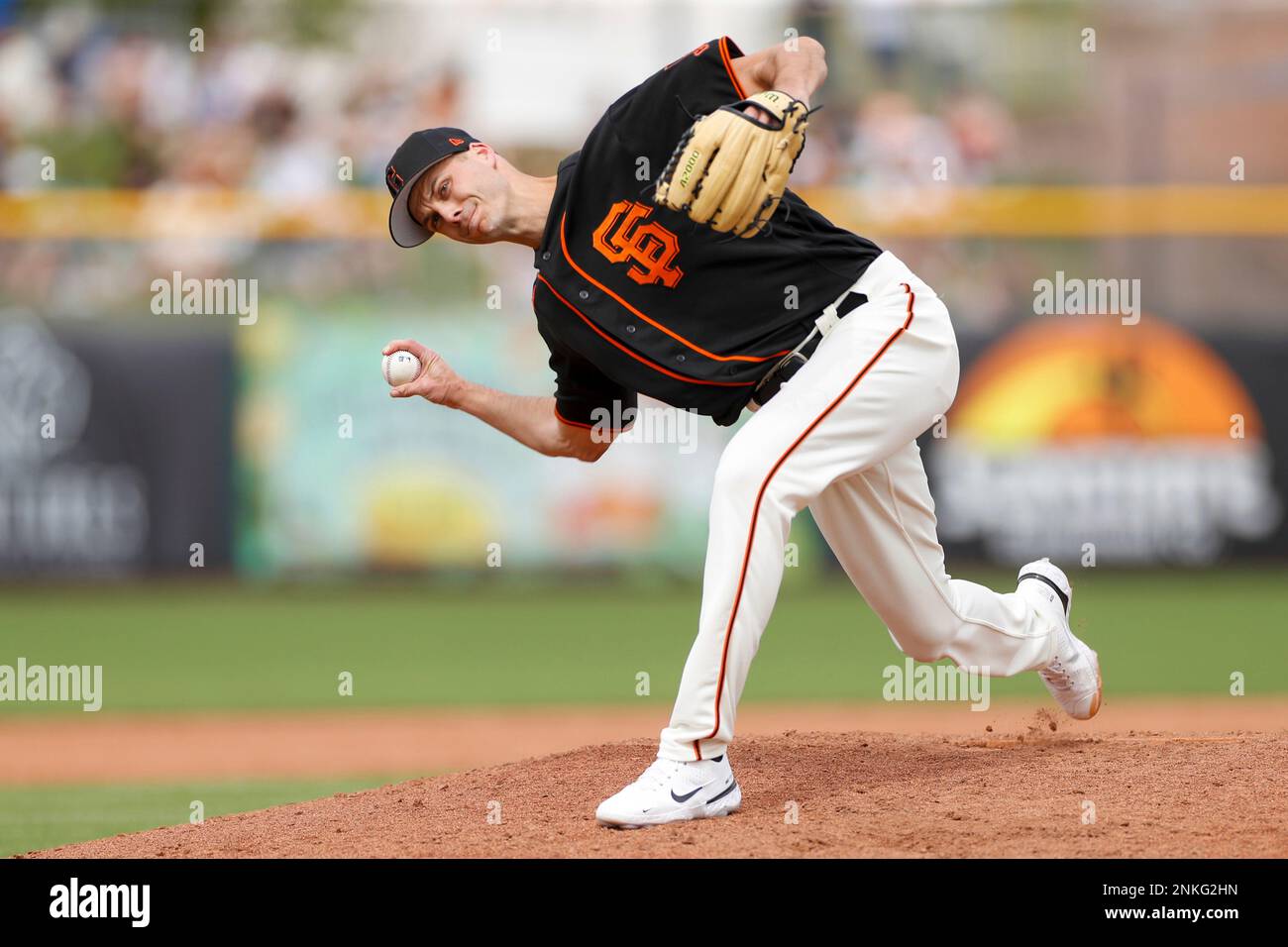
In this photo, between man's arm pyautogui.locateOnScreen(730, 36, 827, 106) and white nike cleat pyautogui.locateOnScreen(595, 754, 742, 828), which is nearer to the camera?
white nike cleat pyautogui.locateOnScreen(595, 754, 742, 828)

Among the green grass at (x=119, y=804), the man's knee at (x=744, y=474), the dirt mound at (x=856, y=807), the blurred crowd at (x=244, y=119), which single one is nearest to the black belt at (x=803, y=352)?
the man's knee at (x=744, y=474)

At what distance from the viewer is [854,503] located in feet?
13.8

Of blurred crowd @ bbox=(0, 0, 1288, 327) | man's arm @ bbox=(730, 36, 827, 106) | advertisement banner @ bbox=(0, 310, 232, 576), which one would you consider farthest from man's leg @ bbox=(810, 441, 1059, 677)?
advertisement banner @ bbox=(0, 310, 232, 576)

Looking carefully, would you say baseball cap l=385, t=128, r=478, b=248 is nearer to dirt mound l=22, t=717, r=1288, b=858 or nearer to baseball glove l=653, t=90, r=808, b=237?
baseball glove l=653, t=90, r=808, b=237

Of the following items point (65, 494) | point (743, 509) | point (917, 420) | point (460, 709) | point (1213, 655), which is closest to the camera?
point (743, 509)

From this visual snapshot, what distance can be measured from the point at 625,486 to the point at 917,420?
7709 millimetres

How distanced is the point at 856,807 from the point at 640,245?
60.4 inches

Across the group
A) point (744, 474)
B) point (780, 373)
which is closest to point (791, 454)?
point (744, 474)

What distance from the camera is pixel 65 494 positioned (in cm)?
1134

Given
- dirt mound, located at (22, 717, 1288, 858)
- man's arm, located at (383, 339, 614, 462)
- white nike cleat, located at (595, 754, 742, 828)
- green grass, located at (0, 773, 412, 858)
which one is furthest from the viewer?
green grass, located at (0, 773, 412, 858)

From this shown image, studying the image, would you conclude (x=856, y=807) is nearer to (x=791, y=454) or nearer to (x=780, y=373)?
(x=791, y=454)

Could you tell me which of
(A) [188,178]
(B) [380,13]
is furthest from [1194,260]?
(A) [188,178]

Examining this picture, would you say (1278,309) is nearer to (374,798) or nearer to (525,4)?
(525,4)

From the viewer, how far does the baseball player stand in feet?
12.5
